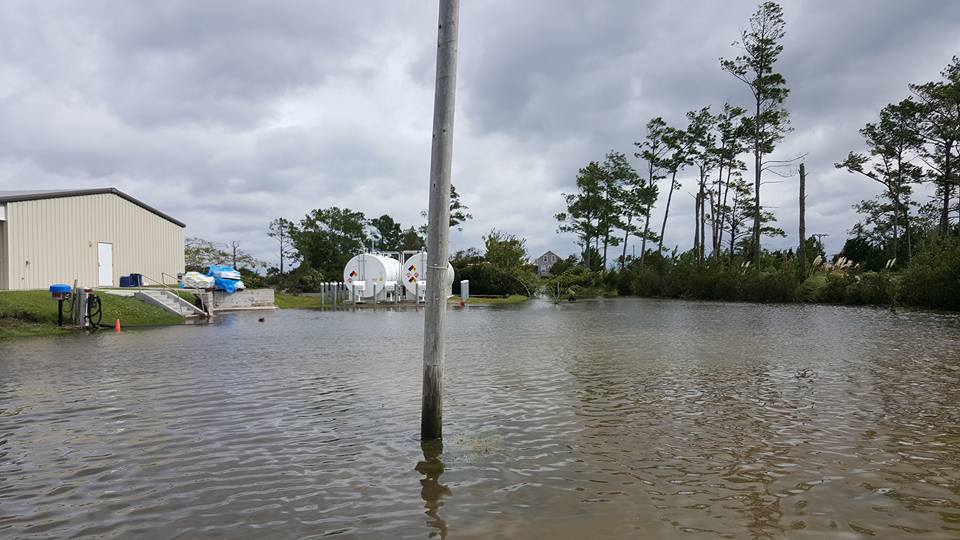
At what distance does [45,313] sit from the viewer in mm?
20641

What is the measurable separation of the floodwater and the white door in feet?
76.1

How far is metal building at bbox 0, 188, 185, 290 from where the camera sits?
2869cm

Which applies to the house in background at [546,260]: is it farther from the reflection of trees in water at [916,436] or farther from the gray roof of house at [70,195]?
the reflection of trees in water at [916,436]

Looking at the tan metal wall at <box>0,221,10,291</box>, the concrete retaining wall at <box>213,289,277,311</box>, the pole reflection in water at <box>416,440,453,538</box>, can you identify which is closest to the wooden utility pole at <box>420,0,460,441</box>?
the pole reflection in water at <box>416,440,453,538</box>

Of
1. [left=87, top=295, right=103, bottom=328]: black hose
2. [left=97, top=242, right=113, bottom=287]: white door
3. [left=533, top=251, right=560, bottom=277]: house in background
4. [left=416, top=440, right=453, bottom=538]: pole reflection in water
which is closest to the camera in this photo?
[left=416, top=440, right=453, bottom=538]: pole reflection in water

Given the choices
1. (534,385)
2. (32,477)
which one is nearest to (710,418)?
(534,385)

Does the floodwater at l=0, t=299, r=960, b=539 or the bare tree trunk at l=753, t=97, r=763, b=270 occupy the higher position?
the bare tree trunk at l=753, t=97, r=763, b=270

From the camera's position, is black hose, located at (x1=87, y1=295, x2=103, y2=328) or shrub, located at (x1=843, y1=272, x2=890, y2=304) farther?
shrub, located at (x1=843, y1=272, x2=890, y2=304)

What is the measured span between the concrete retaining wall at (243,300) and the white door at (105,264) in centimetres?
574

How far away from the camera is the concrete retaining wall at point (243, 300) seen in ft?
112

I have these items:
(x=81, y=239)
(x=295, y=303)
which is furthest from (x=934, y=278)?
(x=81, y=239)

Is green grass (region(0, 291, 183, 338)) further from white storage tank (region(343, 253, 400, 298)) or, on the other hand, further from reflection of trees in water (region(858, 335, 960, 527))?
reflection of trees in water (region(858, 335, 960, 527))

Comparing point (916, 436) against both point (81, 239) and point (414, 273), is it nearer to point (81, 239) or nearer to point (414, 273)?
point (81, 239)

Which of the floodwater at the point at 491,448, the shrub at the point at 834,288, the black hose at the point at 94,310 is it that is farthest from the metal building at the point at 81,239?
the shrub at the point at 834,288
